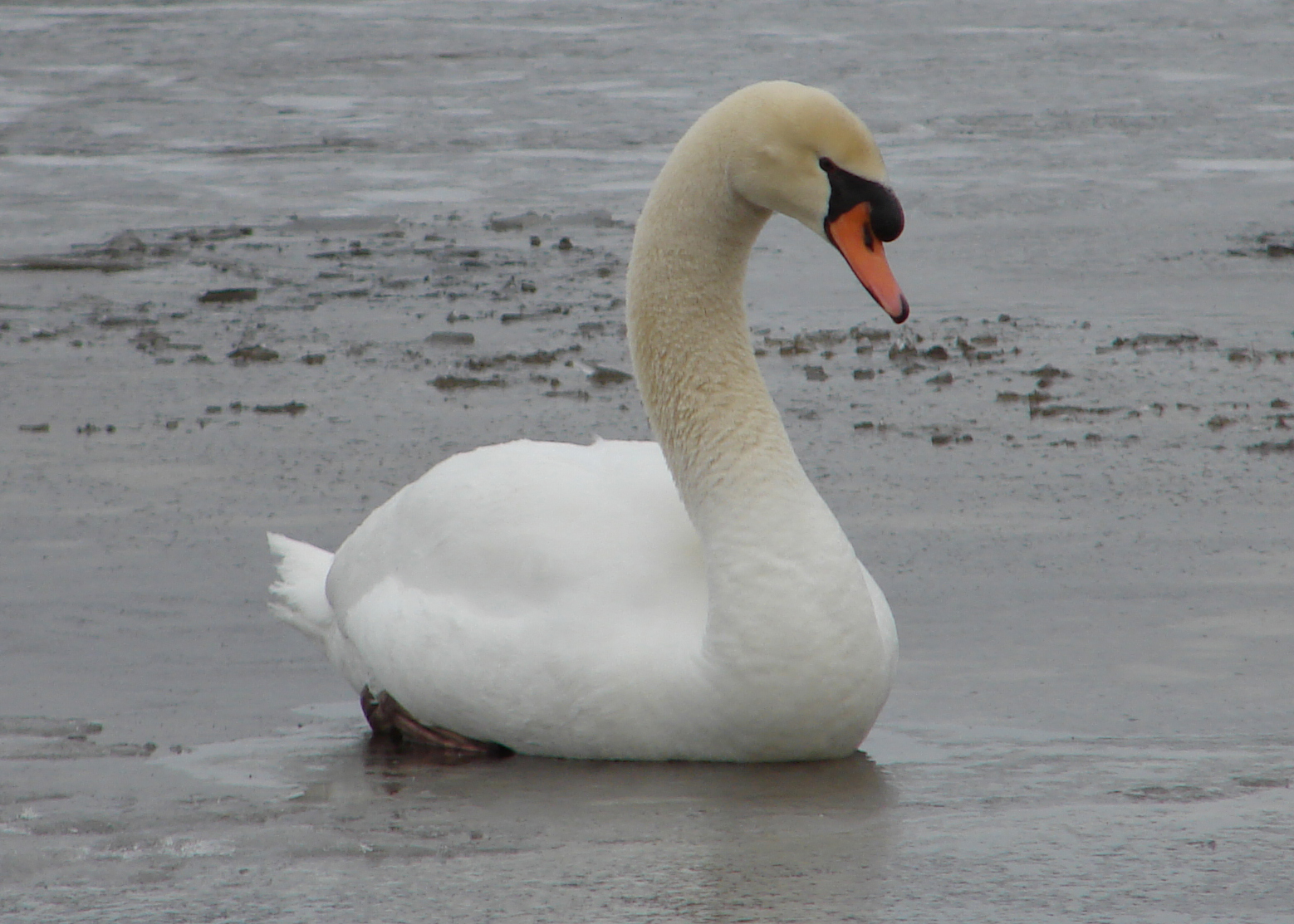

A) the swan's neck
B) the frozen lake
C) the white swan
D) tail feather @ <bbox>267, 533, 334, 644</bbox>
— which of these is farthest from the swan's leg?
the swan's neck

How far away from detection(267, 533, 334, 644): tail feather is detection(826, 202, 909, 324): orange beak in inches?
67.4

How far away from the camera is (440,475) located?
5719 mm

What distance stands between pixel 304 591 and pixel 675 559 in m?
1.25

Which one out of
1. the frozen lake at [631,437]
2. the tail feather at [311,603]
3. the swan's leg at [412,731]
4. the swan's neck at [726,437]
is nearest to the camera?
the frozen lake at [631,437]

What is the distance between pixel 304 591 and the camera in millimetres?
5969

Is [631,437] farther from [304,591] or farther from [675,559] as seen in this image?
[675,559]

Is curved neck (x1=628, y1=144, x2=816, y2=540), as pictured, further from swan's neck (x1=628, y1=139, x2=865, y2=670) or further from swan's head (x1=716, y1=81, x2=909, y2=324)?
swan's head (x1=716, y1=81, x2=909, y2=324)

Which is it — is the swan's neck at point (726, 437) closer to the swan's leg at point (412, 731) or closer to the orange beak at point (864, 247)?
the orange beak at point (864, 247)

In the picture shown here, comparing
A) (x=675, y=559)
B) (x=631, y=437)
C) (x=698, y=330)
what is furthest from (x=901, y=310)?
(x=631, y=437)

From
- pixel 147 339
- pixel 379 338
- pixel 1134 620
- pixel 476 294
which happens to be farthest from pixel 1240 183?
pixel 1134 620

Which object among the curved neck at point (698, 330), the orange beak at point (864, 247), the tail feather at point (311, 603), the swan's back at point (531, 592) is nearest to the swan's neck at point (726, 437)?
the curved neck at point (698, 330)

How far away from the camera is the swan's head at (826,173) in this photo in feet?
16.7

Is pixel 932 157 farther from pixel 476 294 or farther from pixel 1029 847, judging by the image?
pixel 1029 847

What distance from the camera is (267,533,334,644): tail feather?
19.4 ft
